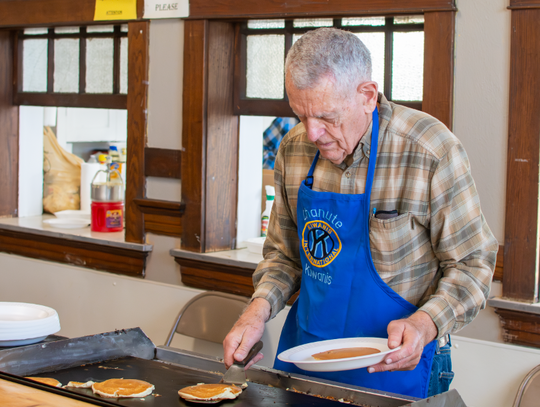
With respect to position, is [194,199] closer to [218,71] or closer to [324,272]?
[218,71]

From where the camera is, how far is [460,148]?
5.18ft

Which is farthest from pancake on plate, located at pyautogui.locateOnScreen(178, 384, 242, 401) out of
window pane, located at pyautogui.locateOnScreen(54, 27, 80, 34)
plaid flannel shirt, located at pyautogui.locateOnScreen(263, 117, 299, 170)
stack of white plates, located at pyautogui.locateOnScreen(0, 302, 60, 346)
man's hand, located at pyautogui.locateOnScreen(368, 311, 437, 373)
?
plaid flannel shirt, located at pyautogui.locateOnScreen(263, 117, 299, 170)

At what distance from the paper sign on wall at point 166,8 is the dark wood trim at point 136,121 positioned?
66 mm

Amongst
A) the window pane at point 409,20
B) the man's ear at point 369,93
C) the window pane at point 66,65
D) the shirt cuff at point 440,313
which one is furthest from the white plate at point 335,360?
the window pane at point 66,65

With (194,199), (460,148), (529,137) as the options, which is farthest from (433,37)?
(194,199)

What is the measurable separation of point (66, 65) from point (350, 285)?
2.57m

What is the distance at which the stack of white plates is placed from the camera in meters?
1.91

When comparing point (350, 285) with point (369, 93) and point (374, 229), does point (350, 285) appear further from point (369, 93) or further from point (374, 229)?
point (369, 93)

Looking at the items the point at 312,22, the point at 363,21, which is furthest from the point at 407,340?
the point at 312,22

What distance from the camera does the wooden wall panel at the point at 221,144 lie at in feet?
9.67

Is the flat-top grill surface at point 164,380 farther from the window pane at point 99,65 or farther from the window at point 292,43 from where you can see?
the window pane at point 99,65

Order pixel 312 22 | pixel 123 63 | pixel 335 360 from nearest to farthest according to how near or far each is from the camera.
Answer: pixel 335 360 < pixel 312 22 < pixel 123 63

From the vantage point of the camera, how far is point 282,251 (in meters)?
1.89

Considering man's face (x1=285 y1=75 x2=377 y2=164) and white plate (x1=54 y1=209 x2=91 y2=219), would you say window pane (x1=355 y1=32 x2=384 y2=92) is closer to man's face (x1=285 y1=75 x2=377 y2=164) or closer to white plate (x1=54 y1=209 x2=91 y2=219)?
man's face (x1=285 y1=75 x2=377 y2=164)
